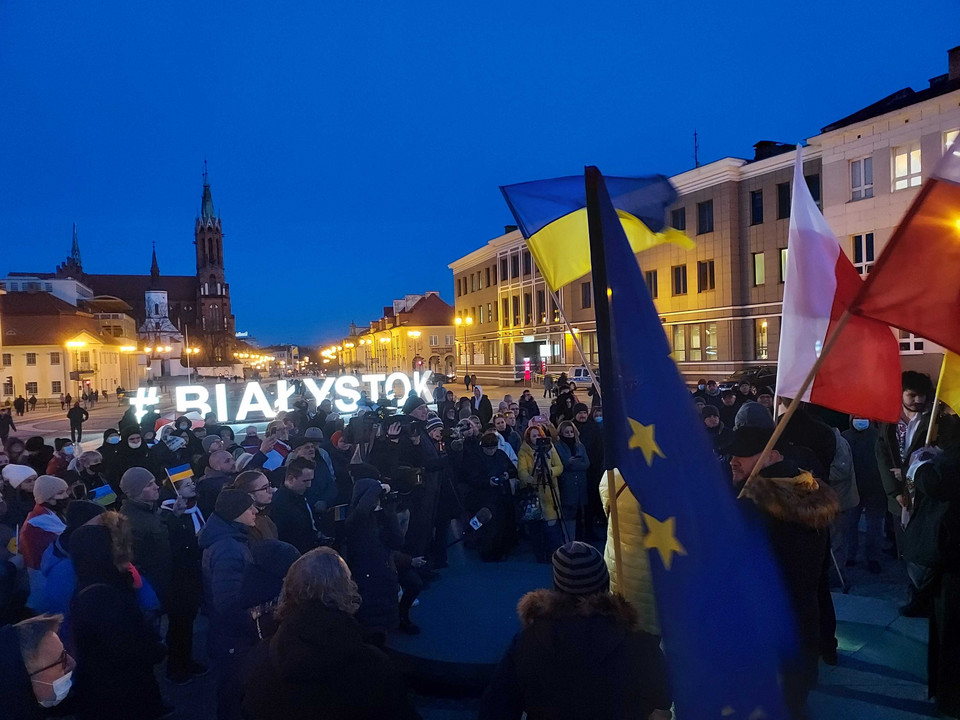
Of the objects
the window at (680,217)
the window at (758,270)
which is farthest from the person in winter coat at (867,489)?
the window at (680,217)

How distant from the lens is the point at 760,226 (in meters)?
33.4

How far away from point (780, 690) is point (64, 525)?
5.02 meters

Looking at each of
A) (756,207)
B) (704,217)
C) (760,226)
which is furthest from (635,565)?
(704,217)

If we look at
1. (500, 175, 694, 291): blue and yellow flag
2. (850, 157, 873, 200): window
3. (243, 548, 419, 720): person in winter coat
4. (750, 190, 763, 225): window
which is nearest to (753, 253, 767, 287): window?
(750, 190, 763, 225): window

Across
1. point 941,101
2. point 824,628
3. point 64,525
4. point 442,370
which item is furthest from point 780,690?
point 442,370

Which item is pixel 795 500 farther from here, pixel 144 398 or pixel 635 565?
pixel 144 398

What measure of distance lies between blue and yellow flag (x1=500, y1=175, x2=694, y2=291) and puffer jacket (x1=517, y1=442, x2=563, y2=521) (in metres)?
2.91

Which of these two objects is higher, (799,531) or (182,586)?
(799,531)

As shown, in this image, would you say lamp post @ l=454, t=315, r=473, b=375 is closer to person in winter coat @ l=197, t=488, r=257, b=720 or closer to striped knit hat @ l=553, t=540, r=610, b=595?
person in winter coat @ l=197, t=488, r=257, b=720

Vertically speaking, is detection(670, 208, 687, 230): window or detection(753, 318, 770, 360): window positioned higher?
detection(670, 208, 687, 230): window

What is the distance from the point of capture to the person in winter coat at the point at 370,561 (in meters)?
5.40

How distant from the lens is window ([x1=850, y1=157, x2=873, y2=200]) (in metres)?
28.0

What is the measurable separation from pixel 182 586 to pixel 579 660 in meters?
4.19

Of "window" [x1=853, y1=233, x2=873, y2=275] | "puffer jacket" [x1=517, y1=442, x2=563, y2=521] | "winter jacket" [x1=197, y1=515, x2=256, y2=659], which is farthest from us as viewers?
"window" [x1=853, y1=233, x2=873, y2=275]
